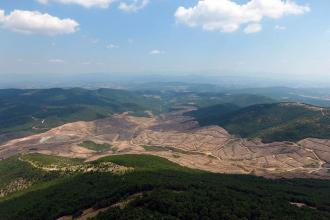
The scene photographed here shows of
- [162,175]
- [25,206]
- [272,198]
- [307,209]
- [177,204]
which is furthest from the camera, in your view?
[162,175]

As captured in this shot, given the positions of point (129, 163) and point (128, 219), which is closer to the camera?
point (128, 219)

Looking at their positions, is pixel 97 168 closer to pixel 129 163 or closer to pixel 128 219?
pixel 129 163

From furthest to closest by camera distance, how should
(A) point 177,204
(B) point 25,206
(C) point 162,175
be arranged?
(C) point 162,175 < (B) point 25,206 < (A) point 177,204

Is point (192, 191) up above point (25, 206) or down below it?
above

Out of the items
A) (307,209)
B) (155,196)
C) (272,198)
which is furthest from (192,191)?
(307,209)

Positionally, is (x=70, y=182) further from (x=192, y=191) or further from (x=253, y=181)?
(x=253, y=181)

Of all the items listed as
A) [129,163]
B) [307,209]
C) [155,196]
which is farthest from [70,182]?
[307,209]
